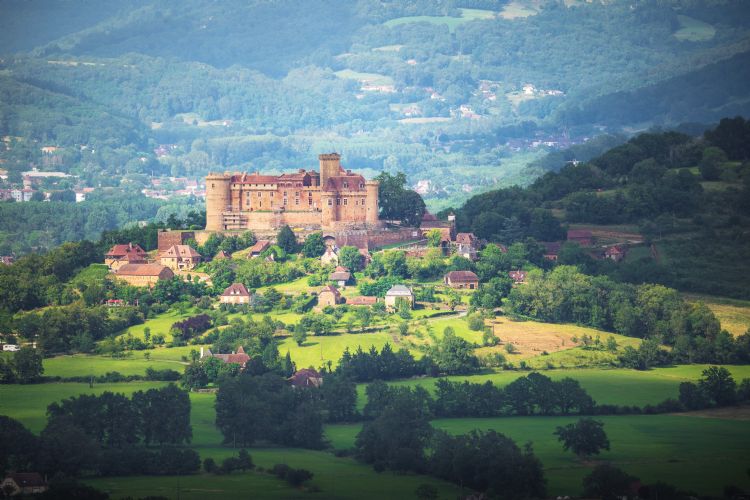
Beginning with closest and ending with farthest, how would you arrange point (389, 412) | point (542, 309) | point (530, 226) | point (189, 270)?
point (389, 412)
point (542, 309)
point (189, 270)
point (530, 226)

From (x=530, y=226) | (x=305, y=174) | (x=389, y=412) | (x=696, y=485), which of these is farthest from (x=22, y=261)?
(x=696, y=485)

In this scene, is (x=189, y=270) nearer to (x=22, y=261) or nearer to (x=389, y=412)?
(x=22, y=261)

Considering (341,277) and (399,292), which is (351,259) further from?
(399,292)

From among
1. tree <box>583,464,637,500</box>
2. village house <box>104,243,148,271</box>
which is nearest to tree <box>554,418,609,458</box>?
tree <box>583,464,637,500</box>

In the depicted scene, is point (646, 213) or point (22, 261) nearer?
point (22, 261)

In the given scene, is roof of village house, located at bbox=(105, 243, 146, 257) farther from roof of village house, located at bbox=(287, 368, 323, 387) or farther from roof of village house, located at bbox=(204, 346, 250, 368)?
roof of village house, located at bbox=(287, 368, 323, 387)

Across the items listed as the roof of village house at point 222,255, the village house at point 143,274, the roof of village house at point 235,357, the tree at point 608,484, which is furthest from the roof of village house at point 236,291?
the tree at point 608,484

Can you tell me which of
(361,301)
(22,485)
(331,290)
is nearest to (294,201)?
(331,290)

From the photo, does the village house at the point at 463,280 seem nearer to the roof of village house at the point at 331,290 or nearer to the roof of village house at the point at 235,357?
the roof of village house at the point at 331,290
